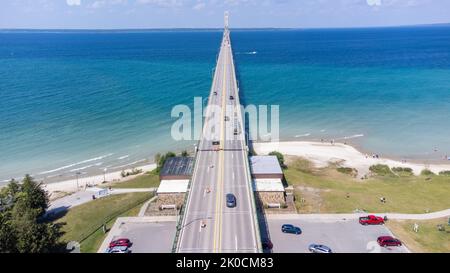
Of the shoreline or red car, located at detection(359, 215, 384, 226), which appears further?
the shoreline

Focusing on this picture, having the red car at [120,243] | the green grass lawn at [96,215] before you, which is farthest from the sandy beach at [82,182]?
the red car at [120,243]

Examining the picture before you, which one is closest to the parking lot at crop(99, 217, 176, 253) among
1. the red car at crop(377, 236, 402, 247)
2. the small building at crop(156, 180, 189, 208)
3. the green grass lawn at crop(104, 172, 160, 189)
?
the small building at crop(156, 180, 189, 208)

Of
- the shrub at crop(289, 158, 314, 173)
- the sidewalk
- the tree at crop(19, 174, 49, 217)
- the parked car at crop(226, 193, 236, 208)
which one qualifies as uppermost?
the parked car at crop(226, 193, 236, 208)

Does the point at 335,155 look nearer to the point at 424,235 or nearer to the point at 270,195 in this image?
the point at 270,195

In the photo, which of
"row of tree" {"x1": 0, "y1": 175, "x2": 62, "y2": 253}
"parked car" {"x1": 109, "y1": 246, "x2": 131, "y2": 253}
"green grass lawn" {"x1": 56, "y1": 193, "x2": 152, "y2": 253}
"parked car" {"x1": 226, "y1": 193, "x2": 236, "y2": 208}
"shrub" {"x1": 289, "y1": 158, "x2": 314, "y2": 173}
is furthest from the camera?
"shrub" {"x1": 289, "y1": 158, "x2": 314, "y2": 173}

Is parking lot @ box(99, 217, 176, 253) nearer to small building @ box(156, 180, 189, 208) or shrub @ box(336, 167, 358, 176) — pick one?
small building @ box(156, 180, 189, 208)
